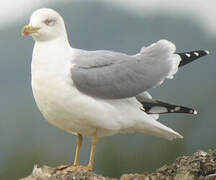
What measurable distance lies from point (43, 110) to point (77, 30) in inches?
272

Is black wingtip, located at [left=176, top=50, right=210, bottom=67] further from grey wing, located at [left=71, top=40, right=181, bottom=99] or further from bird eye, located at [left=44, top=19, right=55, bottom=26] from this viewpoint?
bird eye, located at [left=44, top=19, right=55, bottom=26]

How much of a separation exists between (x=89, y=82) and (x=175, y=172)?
0.94 m

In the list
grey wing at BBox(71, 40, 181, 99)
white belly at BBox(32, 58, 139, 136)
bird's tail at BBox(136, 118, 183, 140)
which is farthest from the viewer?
bird's tail at BBox(136, 118, 183, 140)

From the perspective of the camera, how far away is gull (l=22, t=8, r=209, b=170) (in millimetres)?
4605

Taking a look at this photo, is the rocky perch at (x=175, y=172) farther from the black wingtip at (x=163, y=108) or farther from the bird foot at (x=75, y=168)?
the black wingtip at (x=163, y=108)

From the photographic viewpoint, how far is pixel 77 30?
11484 millimetres

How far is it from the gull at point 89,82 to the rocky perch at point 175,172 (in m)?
0.17

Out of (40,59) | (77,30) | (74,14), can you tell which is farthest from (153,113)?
(74,14)

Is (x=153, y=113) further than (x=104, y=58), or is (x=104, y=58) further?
(x=153, y=113)

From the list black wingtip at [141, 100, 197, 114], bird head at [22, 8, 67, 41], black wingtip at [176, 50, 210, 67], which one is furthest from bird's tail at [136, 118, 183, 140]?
bird head at [22, 8, 67, 41]

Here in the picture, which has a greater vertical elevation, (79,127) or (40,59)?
(40,59)

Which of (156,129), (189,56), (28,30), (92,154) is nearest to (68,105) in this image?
(92,154)

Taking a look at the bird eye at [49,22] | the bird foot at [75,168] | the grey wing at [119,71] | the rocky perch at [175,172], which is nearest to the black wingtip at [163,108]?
the grey wing at [119,71]

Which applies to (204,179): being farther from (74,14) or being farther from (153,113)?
(74,14)
